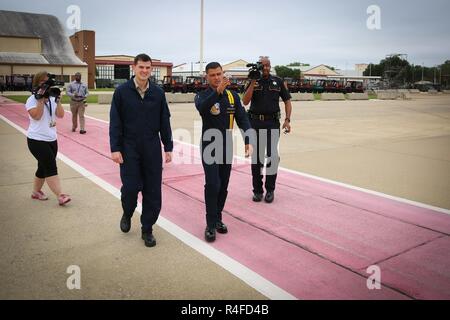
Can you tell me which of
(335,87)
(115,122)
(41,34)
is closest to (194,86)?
→ (335,87)

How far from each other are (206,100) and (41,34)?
6246cm

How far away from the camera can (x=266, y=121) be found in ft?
19.4

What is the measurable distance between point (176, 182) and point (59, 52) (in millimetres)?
57042

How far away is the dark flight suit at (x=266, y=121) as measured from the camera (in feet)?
19.4

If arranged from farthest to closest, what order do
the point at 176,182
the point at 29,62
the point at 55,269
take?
the point at 29,62 < the point at 176,182 < the point at 55,269

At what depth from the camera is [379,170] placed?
810 centimetres

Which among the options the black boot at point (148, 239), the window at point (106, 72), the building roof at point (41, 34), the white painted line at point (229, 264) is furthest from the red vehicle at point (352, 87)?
the window at point (106, 72)

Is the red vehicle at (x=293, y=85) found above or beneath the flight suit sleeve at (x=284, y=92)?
above

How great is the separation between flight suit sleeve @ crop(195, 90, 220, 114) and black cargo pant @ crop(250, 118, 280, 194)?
1674 millimetres

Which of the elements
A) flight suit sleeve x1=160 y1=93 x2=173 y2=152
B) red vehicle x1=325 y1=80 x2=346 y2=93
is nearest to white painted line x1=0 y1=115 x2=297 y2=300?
flight suit sleeve x1=160 y1=93 x2=173 y2=152

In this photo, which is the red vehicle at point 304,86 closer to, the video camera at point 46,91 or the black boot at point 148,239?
the video camera at point 46,91

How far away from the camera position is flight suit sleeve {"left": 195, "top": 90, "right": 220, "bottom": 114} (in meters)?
4.28

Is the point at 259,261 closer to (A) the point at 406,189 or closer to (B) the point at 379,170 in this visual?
(A) the point at 406,189
